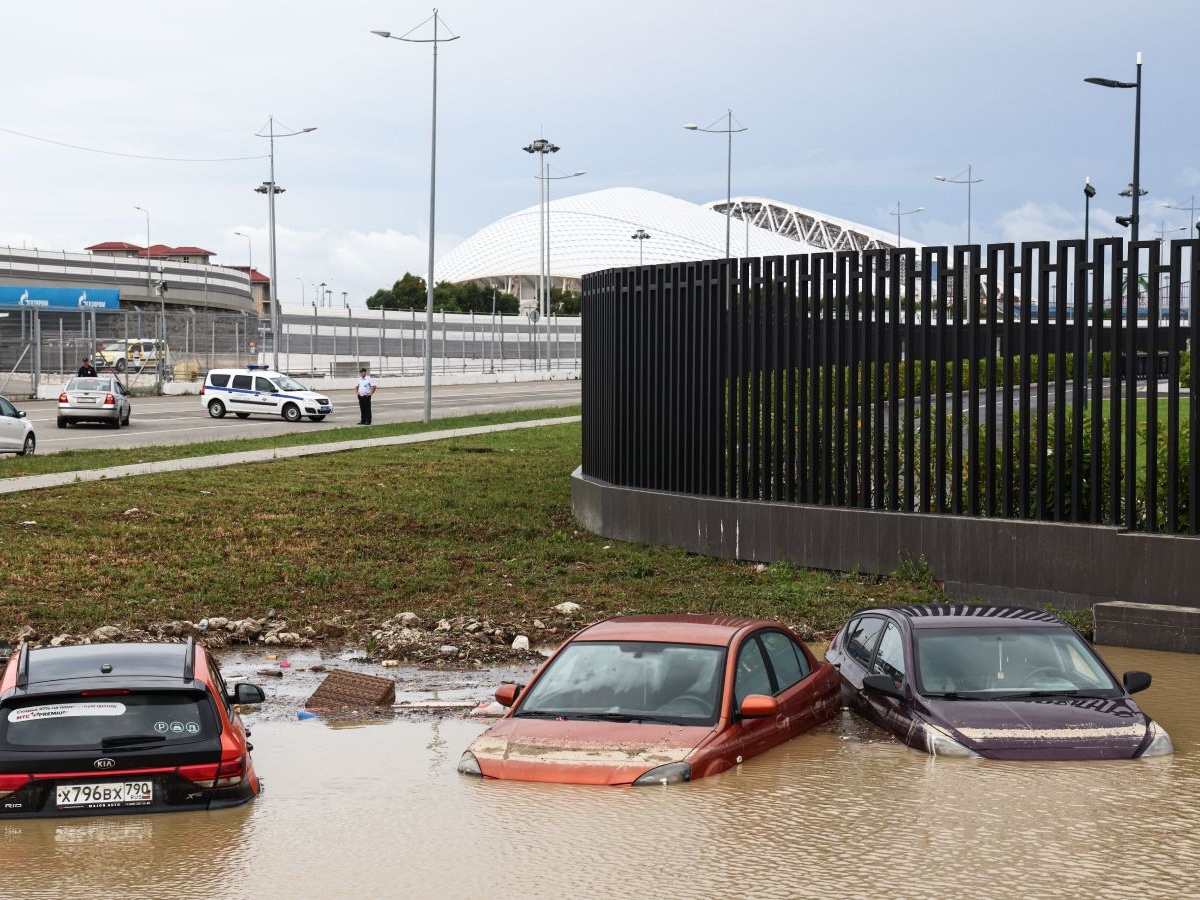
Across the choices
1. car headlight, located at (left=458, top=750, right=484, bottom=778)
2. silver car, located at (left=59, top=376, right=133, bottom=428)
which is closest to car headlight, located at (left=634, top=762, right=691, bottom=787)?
car headlight, located at (left=458, top=750, right=484, bottom=778)

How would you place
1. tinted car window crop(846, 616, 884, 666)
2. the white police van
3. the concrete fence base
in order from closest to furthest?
tinted car window crop(846, 616, 884, 666), the concrete fence base, the white police van

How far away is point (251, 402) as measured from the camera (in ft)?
150

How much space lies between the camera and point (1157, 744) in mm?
8727

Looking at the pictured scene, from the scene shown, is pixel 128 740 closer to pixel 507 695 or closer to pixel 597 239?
pixel 507 695

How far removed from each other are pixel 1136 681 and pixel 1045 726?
0.91 m

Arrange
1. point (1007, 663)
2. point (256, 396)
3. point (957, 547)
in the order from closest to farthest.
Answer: point (1007, 663) < point (957, 547) < point (256, 396)

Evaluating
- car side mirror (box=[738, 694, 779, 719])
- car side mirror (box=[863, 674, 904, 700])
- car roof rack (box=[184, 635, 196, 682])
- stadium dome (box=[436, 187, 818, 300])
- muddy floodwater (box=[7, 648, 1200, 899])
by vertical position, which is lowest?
muddy floodwater (box=[7, 648, 1200, 899])

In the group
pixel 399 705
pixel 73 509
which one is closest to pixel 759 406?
pixel 399 705

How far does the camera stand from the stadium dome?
15225cm

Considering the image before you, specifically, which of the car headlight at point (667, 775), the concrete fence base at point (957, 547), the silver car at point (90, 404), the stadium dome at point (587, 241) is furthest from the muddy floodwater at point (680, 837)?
the stadium dome at point (587, 241)

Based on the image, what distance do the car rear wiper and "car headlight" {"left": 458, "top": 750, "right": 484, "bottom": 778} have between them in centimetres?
179

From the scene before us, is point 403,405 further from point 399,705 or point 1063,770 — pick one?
point 1063,770

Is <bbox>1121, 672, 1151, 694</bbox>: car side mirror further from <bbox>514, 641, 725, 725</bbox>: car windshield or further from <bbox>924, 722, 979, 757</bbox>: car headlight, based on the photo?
<bbox>514, 641, 725, 725</bbox>: car windshield

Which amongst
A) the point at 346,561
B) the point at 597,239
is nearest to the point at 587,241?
the point at 597,239
